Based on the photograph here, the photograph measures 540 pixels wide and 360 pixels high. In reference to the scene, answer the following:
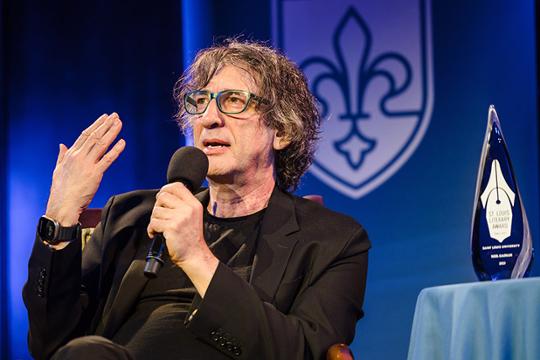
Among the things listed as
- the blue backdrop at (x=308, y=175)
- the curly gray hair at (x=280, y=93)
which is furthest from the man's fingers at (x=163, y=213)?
the blue backdrop at (x=308, y=175)

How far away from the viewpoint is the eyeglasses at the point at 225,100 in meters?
2.39

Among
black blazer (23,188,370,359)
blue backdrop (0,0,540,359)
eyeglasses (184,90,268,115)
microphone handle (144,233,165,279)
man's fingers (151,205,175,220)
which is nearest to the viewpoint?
microphone handle (144,233,165,279)

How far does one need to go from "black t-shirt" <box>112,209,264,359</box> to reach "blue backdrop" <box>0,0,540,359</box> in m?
1.81

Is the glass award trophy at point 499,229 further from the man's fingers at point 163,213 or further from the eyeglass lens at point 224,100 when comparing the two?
the man's fingers at point 163,213

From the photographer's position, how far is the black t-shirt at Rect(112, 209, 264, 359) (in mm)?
2104

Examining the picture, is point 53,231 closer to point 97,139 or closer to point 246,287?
point 97,139

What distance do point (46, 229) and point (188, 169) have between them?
43cm

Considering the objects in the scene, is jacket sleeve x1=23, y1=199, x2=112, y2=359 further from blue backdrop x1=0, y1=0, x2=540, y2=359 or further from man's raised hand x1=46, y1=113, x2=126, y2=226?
blue backdrop x1=0, y1=0, x2=540, y2=359

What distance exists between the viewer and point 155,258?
177 centimetres

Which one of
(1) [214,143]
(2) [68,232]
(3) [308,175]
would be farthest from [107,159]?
(3) [308,175]

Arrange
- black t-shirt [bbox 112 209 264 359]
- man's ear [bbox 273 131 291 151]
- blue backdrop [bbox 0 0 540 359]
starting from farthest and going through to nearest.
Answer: blue backdrop [bbox 0 0 540 359], man's ear [bbox 273 131 291 151], black t-shirt [bbox 112 209 264 359]

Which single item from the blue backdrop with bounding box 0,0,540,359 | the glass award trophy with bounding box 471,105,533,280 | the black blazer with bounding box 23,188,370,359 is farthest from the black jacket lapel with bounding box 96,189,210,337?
the blue backdrop with bounding box 0,0,540,359

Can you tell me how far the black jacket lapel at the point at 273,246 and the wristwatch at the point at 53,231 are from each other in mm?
492

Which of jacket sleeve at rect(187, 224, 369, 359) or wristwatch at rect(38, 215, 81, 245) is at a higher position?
wristwatch at rect(38, 215, 81, 245)
